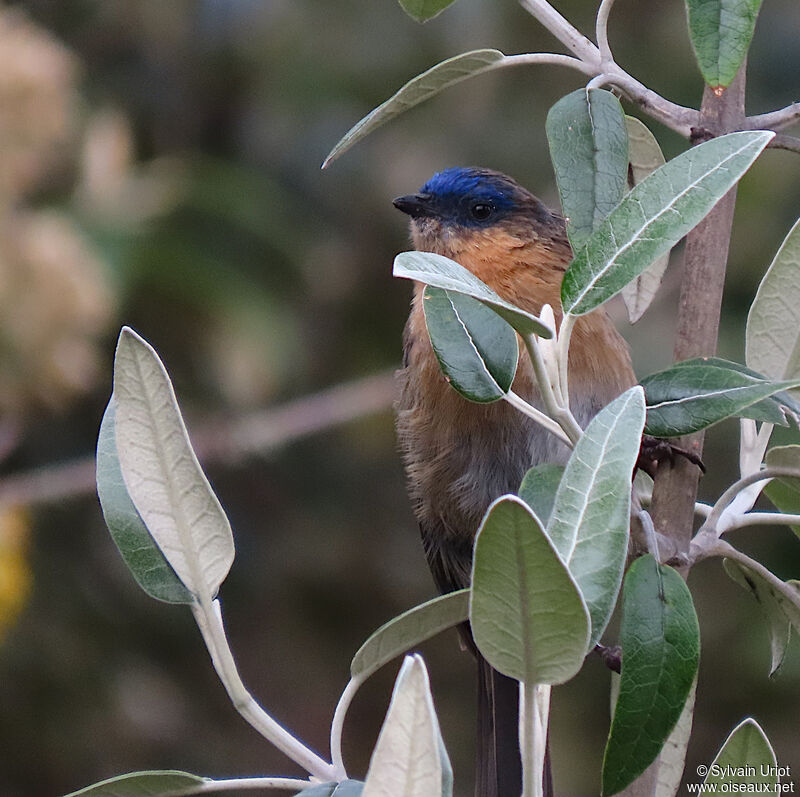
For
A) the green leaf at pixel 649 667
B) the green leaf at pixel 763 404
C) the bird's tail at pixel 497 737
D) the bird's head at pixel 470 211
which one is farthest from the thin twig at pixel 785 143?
the bird's head at pixel 470 211

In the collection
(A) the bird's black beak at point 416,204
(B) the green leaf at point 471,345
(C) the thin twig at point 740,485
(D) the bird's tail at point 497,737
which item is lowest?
(D) the bird's tail at point 497,737

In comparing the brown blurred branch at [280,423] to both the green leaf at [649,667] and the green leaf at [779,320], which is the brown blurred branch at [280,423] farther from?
the green leaf at [649,667]

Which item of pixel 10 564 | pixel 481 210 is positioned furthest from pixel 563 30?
pixel 10 564

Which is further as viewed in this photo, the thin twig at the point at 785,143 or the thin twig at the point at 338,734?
the thin twig at the point at 785,143

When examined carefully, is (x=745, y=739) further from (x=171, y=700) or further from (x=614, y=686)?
(x=171, y=700)

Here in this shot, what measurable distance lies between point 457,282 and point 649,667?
17.5 inches

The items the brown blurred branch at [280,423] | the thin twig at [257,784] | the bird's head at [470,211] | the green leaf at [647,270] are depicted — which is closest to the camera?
the thin twig at [257,784]

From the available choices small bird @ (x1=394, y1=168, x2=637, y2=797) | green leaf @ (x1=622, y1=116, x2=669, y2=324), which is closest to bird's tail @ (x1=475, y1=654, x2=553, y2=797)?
small bird @ (x1=394, y1=168, x2=637, y2=797)

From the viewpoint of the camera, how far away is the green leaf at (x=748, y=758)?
1349 mm

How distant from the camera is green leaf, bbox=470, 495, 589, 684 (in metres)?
1.03

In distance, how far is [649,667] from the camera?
1280 mm

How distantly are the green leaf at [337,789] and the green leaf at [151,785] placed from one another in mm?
140

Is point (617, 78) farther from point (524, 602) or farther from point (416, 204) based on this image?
point (416, 204)

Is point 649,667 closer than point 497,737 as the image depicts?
Yes
